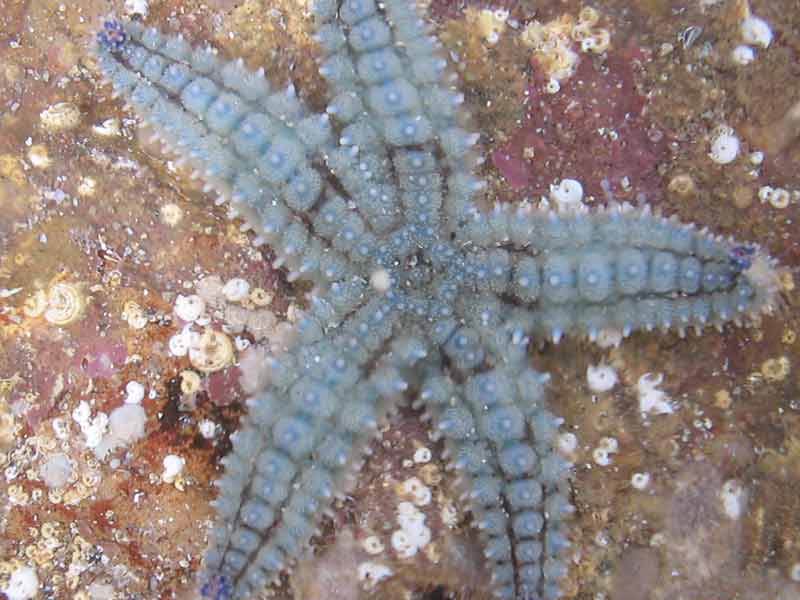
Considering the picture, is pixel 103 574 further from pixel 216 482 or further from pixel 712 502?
pixel 712 502

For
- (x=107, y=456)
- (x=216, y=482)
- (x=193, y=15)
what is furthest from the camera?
(x=193, y=15)

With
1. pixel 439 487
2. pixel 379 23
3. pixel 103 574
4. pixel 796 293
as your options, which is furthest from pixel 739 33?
pixel 103 574

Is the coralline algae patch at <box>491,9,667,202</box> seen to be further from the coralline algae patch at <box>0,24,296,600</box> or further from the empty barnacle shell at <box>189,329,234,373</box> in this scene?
the empty barnacle shell at <box>189,329,234,373</box>

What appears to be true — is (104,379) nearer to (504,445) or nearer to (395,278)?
(395,278)

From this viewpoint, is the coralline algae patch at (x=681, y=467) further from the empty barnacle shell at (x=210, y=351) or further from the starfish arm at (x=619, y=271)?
the empty barnacle shell at (x=210, y=351)

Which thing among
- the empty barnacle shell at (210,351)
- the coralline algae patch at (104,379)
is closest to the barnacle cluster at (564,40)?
the coralline algae patch at (104,379)
